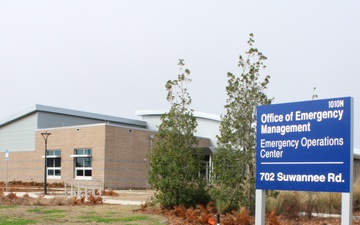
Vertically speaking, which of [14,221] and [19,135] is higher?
[19,135]

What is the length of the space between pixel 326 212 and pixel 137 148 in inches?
1185

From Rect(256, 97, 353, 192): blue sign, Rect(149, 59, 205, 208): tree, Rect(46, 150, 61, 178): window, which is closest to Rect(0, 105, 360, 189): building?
Rect(46, 150, 61, 178): window

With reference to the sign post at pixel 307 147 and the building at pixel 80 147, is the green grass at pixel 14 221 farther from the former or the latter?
the building at pixel 80 147

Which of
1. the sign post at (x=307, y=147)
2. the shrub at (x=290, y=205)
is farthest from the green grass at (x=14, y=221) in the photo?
the shrub at (x=290, y=205)

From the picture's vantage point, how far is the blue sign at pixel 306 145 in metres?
8.94

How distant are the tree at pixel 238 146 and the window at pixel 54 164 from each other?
32.9 metres

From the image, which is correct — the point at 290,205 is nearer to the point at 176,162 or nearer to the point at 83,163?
the point at 176,162

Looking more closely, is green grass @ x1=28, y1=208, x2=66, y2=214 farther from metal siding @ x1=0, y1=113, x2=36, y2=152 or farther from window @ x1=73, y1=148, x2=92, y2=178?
metal siding @ x1=0, y1=113, x2=36, y2=152

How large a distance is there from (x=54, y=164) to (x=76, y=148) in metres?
3.42

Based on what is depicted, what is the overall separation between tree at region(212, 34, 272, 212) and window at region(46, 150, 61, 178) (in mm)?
32944

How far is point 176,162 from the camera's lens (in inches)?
648

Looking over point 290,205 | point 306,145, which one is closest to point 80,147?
point 290,205

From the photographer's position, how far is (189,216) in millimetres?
13625

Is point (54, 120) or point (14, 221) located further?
point (54, 120)
